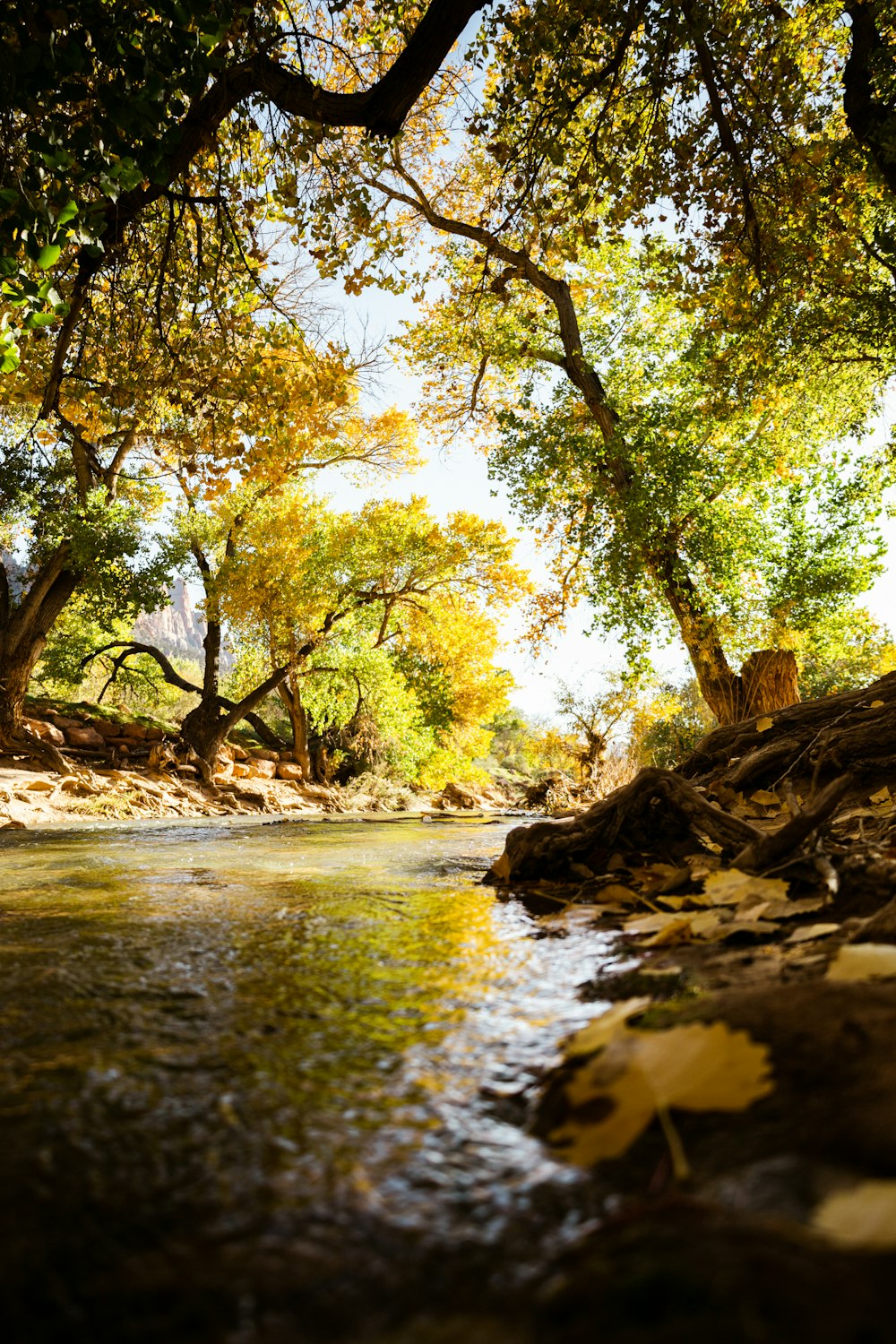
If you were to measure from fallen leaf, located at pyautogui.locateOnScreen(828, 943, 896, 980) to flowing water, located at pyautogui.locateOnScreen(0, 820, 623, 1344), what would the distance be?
1.30 feet

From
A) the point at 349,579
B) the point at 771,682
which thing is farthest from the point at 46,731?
the point at 771,682

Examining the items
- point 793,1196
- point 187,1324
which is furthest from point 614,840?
point 187,1324

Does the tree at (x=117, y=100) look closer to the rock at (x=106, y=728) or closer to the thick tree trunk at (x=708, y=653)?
the thick tree trunk at (x=708, y=653)

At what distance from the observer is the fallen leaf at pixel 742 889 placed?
5.81 ft

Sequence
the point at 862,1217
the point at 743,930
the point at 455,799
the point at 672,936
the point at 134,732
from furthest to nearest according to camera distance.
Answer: the point at 455,799
the point at 134,732
the point at 672,936
the point at 743,930
the point at 862,1217

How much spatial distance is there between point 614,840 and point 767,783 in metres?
1.34

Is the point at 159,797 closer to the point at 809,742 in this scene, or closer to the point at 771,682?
the point at 771,682

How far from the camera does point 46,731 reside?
14.2 metres

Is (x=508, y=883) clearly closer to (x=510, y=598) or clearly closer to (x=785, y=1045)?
(x=785, y=1045)

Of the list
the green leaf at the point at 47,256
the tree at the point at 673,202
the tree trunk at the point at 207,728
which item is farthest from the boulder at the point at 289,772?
the green leaf at the point at 47,256

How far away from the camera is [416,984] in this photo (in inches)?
54.8

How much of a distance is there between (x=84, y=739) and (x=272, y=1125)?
15.9m

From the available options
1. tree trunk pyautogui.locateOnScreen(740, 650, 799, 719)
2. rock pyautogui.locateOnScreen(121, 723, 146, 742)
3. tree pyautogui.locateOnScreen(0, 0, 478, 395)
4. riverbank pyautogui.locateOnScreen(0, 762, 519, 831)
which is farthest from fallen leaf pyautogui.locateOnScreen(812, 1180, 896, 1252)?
rock pyautogui.locateOnScreen(121, 723, 146, 742)

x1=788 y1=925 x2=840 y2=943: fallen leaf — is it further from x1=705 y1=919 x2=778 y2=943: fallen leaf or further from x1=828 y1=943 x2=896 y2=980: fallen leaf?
x1=828 y1=943 x2=896 y2=980: fallen leaf
